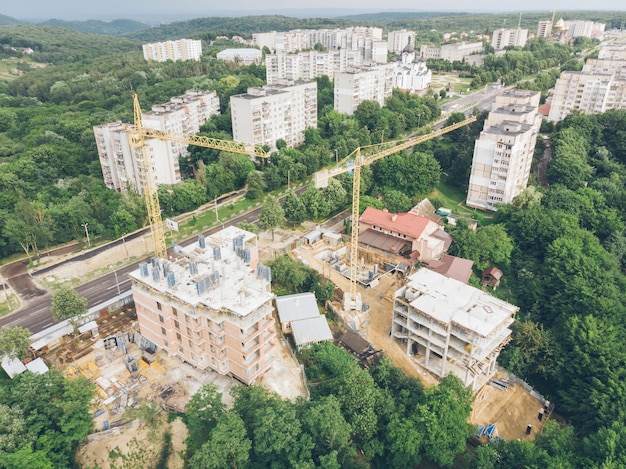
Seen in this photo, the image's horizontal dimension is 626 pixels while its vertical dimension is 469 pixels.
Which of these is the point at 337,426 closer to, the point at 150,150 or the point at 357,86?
the point at 150,150

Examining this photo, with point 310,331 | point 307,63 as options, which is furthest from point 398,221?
point 307,63

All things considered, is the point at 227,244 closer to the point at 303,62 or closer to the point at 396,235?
the point at 396,235

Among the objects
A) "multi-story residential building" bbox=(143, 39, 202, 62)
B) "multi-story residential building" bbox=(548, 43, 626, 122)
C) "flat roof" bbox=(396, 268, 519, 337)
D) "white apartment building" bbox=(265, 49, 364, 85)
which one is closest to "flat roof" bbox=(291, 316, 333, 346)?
"flat roof" bbox=(396, 268, 519, 337)

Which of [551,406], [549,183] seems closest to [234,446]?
[551,406]

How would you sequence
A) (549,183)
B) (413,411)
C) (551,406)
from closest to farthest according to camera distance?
(413,411), (551,406), (549,183)

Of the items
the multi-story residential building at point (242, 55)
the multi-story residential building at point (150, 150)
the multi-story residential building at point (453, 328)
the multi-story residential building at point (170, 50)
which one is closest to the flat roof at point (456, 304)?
the multi-story residential building at point (453, 328)
